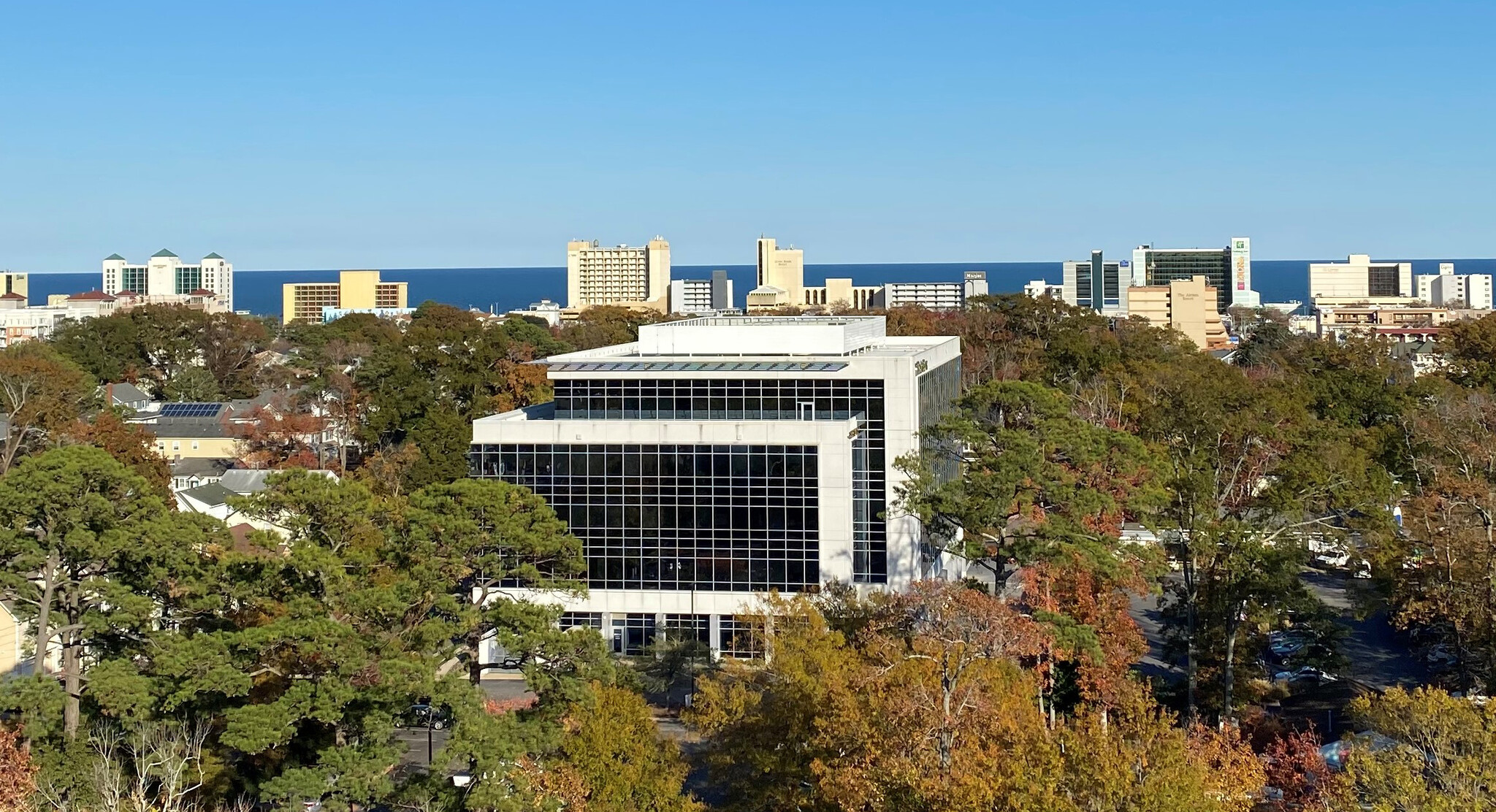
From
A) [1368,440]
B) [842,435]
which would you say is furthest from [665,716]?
[1368,440]

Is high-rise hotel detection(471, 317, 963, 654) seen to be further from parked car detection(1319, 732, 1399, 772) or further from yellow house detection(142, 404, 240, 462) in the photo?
yellow house detection(142, 404, 240, 462)

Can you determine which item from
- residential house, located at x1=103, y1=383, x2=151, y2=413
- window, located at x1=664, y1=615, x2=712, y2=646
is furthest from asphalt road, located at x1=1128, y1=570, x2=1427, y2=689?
residential house, located at x1=103, y1=383, x2=151, y2=413

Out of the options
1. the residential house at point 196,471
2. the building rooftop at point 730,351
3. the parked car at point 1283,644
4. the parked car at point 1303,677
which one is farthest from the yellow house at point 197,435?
the parked car at point 1303,677

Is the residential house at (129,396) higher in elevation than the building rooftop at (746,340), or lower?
lower

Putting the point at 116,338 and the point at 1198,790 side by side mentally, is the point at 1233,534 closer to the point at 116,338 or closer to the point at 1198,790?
the point at 1198,790

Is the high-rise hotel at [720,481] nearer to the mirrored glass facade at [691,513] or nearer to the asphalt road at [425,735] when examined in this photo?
the mirrored glass facade at [691,513]
